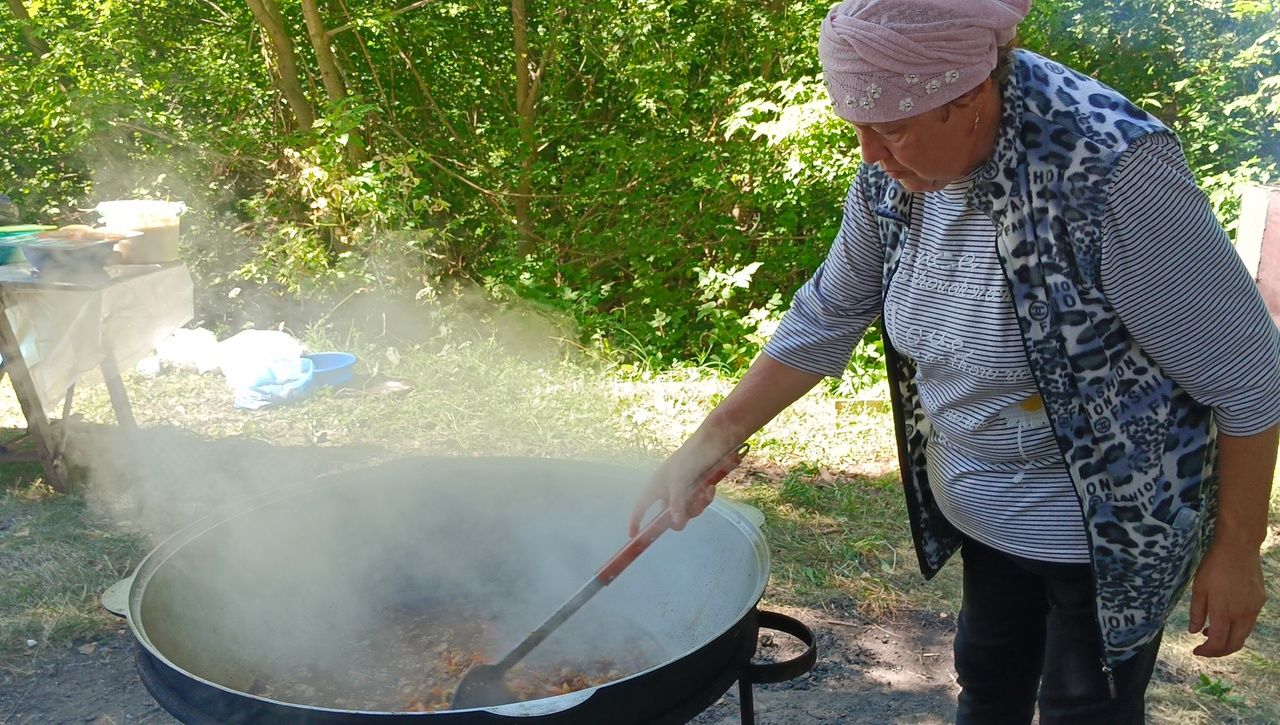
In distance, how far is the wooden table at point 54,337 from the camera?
13.7ft

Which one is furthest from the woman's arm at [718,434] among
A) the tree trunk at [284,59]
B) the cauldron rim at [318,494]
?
the tree trunk at [284,59]

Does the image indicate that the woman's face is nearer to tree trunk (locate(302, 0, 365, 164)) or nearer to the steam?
the steam

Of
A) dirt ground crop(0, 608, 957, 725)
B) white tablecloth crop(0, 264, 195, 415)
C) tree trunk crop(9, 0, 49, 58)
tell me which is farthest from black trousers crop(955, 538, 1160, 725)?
tree trunk crop(9, 0, 49, 58)

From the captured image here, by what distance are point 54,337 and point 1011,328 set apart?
4.24 meters

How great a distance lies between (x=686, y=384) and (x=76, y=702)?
336cm

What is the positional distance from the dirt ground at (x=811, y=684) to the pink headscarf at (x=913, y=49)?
1996mm

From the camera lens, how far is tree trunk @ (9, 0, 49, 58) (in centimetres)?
673

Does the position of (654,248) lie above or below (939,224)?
below

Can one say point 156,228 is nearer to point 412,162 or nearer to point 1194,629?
point 412,162

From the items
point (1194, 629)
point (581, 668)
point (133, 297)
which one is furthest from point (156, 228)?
point (1194, 629)

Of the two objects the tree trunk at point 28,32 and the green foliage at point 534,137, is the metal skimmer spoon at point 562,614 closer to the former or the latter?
the green foliage at point 534,137

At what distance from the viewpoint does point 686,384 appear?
18.1 feet

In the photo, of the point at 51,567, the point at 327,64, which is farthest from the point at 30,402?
the point at 327,64

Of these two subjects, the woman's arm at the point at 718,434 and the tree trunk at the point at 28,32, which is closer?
the woman's arm at the point at 718,434
